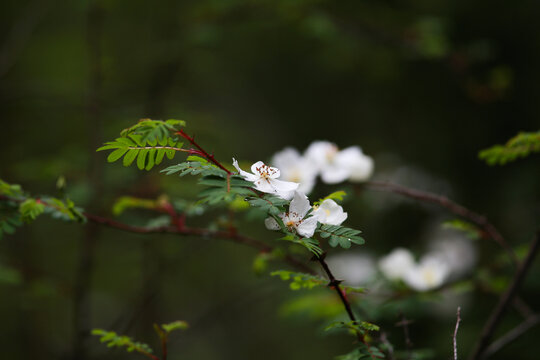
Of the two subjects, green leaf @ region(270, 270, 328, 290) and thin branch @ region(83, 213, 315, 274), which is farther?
thin branch @ region(83, 213, 315, 274)

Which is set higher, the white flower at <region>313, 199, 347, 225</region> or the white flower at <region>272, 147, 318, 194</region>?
the white flower at <region>272, 147, 318, 194</region>

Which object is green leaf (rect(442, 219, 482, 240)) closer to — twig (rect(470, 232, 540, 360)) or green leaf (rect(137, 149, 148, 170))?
twig (rect(470, 232, 540, 360))

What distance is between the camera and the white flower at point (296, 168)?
5.79 feet

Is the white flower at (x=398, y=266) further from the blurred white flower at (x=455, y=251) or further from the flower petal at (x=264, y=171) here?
the flower petal at (x=264, y=171)

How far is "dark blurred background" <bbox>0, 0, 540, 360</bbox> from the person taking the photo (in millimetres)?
2701

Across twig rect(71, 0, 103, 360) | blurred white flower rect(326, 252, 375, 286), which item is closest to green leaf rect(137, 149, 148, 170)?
twig rect(71, 0, 103, 360)

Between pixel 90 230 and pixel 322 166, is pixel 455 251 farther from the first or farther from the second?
pixel 90 230

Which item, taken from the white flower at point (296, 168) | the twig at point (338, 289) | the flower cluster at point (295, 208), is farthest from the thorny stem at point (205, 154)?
the white flower at point (296, 168)

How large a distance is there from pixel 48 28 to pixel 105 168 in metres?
2.44

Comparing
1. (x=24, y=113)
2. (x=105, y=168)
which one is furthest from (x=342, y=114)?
(x=24, y=113)

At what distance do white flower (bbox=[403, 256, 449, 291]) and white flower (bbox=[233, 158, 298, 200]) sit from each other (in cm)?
116

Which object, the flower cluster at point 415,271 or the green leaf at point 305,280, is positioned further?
the flower cluster at point 415,271

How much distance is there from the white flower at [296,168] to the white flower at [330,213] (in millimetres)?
689

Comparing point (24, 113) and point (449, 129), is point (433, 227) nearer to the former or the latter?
point (449, 129)
